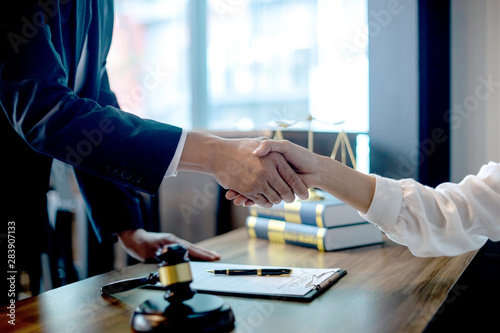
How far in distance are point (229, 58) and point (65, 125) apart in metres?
2.75

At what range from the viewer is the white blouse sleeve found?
103 cm

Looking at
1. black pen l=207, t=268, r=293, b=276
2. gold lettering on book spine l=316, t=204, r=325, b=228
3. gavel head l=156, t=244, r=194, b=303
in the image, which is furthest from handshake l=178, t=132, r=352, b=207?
gavel head l=156, t=244, r=194, b=303

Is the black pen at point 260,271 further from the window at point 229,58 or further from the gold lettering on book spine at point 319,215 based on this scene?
the window at point 229,58

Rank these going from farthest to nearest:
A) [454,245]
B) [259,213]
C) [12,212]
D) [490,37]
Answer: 1. [490,37]
2. [259,213]
3. [12,212]
4. [454,245]

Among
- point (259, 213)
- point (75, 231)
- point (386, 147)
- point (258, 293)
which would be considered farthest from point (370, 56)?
point (75, 231)

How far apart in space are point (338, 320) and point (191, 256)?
0.53m

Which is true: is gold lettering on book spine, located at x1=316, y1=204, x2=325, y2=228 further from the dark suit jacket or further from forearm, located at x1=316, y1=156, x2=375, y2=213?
the dark suit jacket

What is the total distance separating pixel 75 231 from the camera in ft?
9.39

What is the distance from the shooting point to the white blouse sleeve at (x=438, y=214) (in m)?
1.03

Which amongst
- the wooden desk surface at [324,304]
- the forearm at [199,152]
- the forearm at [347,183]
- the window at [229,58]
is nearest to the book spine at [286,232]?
the wooden desk surface at [324,304]

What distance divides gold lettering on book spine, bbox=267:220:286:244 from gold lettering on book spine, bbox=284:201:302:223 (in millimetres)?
30

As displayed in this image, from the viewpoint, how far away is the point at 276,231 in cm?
141

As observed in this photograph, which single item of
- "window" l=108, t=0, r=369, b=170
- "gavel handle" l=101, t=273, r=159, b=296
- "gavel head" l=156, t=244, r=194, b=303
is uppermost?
"window" l=108, t=0, r=369, b=170

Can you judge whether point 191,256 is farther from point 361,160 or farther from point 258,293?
point 361,160
